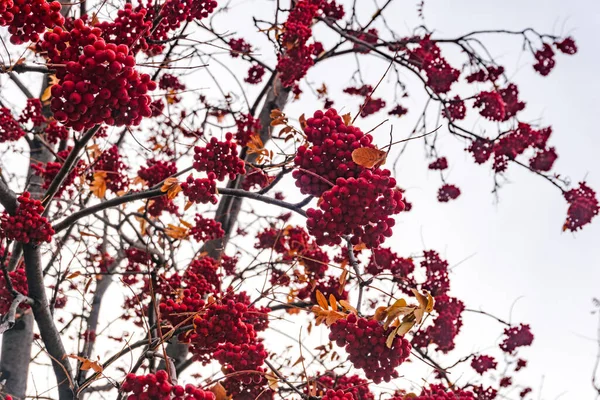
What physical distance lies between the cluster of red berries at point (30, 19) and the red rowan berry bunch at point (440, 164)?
192 inches

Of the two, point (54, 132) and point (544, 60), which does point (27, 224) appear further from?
point (544, 60)

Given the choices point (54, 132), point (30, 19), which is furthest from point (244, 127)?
point (30, 19)

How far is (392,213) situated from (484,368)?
3541 millimetres

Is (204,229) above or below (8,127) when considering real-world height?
below

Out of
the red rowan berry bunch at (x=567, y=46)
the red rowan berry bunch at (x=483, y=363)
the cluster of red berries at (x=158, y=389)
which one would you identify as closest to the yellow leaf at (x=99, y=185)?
the cluster of red berries at (x=158, y=389)

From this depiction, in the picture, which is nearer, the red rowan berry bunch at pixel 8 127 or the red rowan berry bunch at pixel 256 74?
the red rowan berry bunch at pixel 8 127

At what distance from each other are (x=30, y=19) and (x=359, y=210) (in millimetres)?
1277

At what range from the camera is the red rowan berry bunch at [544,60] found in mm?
5457

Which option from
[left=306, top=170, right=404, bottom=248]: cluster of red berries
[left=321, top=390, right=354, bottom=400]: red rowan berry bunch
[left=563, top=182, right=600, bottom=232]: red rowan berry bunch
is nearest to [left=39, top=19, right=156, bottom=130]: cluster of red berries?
[left=306, top=170, right=404, bottom=248]: cluster of red berries

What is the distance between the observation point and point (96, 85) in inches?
55.9

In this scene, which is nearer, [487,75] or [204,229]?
[204,229]

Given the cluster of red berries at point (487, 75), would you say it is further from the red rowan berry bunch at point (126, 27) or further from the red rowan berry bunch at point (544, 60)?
the red rowan berry bunch at point (126, 27)

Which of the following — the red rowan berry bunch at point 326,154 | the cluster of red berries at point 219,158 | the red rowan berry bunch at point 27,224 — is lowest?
the red rowan berry bunch at point 326,154

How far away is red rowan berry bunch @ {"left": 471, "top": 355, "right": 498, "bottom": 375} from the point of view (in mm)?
4453
